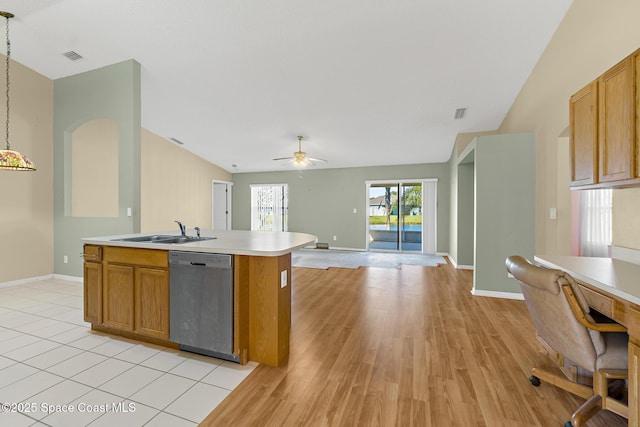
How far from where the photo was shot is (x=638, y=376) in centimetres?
123

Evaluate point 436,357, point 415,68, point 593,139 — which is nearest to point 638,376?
point 436,357

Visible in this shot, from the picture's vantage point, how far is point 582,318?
4.73ft

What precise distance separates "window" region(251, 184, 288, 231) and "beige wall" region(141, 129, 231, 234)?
1.43 m

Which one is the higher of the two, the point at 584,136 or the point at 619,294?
the point at 584,136

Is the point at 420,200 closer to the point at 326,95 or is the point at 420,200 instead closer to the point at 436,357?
the point at 326,95

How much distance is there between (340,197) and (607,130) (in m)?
6.65

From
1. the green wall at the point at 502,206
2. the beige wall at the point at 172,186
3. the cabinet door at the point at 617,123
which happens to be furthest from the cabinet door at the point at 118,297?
the green wall at the point at 502,206

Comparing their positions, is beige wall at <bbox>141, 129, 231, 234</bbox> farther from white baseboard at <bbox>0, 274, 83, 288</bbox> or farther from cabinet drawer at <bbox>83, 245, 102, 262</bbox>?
cabinet drawer at <bbox>83, 245, 102, 262</bbox>

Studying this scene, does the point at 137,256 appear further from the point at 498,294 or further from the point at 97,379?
the point at 498,294

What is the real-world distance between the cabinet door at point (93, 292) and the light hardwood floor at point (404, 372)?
1744mm

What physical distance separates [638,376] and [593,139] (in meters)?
1.59

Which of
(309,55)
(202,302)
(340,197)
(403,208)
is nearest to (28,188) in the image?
(202,302)

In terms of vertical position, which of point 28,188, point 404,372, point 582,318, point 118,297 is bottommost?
point 404,372

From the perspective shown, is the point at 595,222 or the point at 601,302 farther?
the point at 595,222
